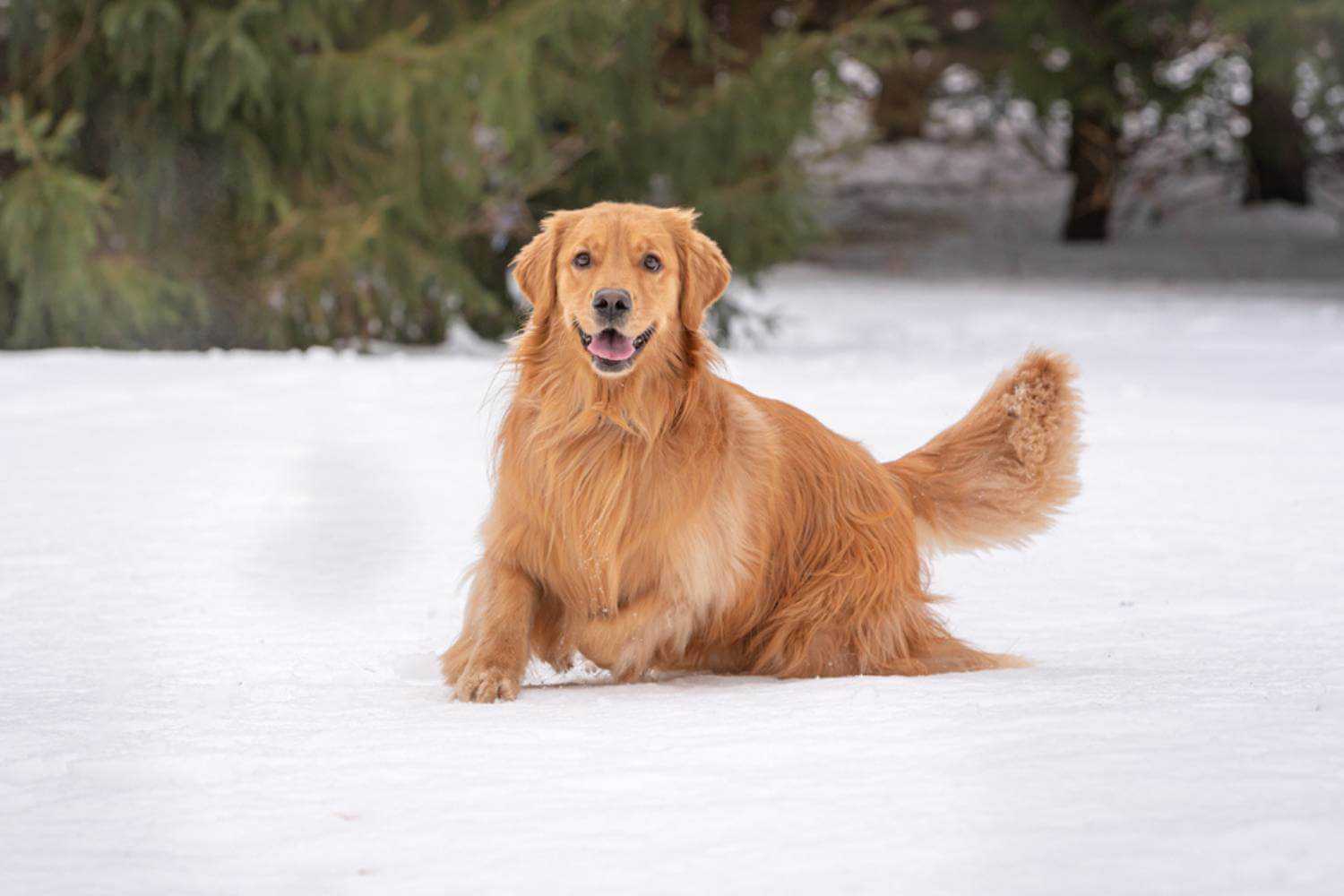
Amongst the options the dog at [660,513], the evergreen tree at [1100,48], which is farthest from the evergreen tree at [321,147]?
the dog at [660,513]

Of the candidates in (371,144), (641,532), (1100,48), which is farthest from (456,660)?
(1100,48)

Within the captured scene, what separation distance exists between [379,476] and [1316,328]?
889 centimetres

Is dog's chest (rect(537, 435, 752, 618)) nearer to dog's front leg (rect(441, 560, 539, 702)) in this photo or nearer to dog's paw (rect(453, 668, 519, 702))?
dog's front leg (rect(441, 560, 539, 702))

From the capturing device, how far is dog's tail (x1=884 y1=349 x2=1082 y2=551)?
430 centimetres

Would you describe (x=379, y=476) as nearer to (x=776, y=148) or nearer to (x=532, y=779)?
(x=532, y=779)

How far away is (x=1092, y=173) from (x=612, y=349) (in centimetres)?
1691

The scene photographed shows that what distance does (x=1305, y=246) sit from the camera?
18.4 meters

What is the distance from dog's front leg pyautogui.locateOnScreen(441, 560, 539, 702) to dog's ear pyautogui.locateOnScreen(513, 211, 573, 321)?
626 millimetres

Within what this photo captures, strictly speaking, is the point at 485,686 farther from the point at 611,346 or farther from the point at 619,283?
the point at 619,283

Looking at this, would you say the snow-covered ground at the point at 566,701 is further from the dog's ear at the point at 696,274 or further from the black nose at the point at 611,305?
the dog's ear at the point at 696,274

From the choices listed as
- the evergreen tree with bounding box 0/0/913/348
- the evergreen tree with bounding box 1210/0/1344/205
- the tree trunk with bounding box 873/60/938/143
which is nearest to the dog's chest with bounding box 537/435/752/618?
the evergreen tree with bounding box 0/0/913/348

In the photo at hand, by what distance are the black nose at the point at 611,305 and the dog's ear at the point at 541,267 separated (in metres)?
0.25

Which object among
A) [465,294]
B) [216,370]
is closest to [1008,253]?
[465,294]

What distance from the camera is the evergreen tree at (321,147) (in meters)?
10.4
